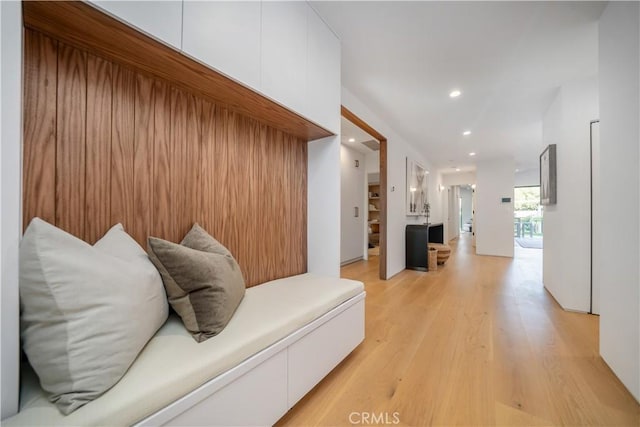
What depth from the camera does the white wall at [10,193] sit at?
0.68 meters

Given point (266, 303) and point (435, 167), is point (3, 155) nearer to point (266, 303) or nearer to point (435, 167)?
point (266, 303)

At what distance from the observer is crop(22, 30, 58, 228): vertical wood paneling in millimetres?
947

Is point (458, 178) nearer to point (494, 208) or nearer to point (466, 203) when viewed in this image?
point (494, 208)

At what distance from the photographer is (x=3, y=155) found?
700mm

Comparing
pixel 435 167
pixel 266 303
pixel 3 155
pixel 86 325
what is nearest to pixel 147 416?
pixel 86 325

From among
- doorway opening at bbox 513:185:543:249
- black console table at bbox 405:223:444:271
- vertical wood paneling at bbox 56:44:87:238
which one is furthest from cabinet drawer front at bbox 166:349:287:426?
doorway opening at bbox 513:185:543:249

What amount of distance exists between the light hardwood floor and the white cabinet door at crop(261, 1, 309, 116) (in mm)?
1787

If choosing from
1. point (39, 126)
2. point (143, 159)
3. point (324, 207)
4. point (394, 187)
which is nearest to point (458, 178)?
point (394, 187)

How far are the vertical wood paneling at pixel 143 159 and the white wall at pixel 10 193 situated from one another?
0.51 m

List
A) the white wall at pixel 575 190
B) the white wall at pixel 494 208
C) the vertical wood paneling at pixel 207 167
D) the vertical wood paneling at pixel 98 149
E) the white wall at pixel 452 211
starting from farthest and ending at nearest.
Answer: the white wall at pixel 452 211 → the white wall at pixel 494 208 → the white wall at pixel 575 190 → the vertical wood paneling at pixel 207 167 → the vertical wood paneling at pixel 98 149

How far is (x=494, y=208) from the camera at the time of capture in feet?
21.0

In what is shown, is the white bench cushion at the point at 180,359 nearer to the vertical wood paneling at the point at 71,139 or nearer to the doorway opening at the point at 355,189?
the vertical wood paneling at the point at 71,139

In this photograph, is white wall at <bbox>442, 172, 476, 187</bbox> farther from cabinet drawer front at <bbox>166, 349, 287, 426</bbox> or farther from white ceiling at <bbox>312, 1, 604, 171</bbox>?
cabinet drawer front at <bbox>166, 349, 287, 426</bbox>

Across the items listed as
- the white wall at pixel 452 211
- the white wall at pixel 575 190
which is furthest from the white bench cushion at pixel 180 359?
the white wall at pixel 452 211
